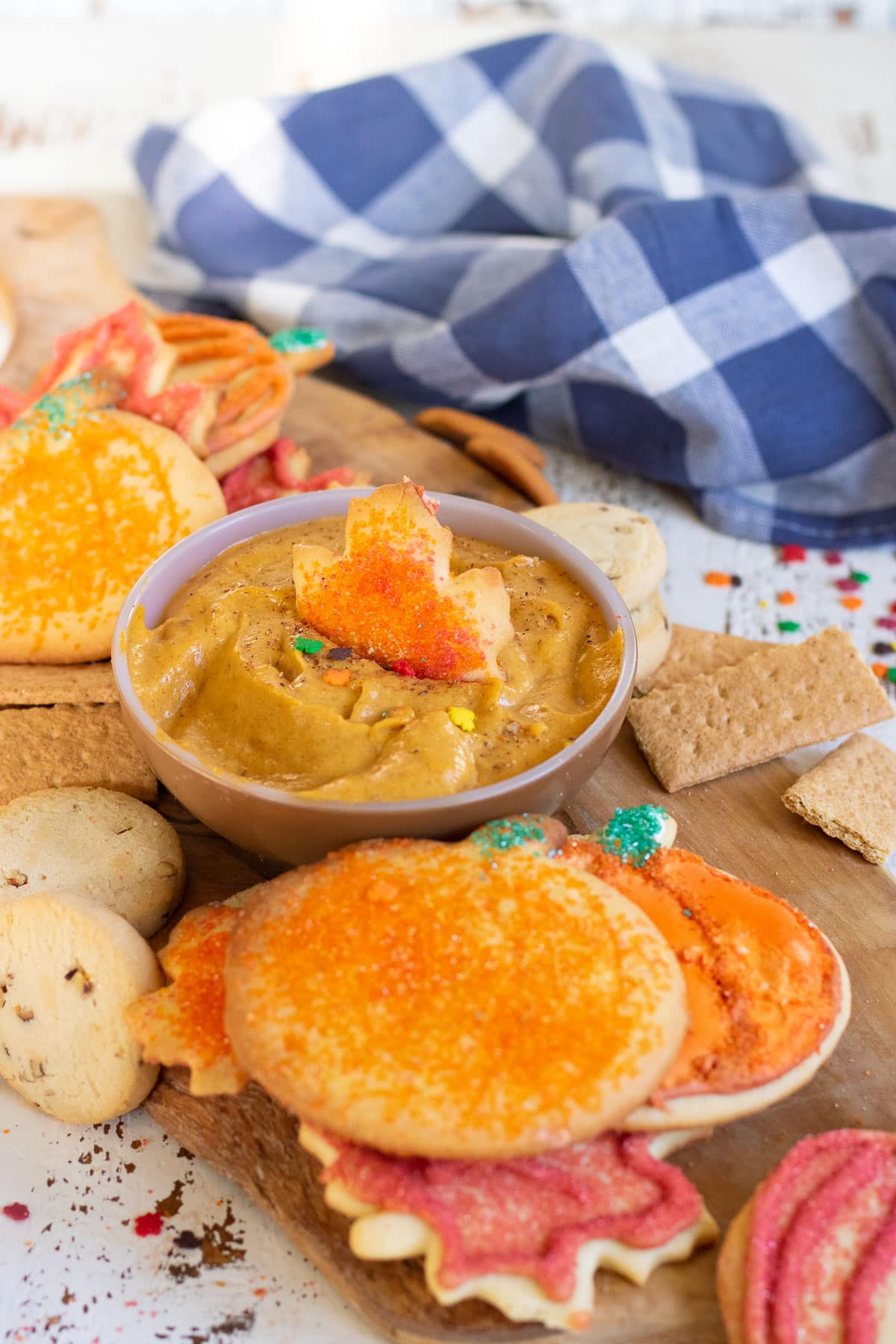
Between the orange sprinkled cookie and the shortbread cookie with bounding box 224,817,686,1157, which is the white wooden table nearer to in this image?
the shortbread cookie with bounding box 224,817,686,1157

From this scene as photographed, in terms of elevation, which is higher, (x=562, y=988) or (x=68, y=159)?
(x=68, y=159)

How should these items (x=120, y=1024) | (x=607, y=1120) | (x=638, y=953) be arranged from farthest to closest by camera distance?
(x=120, y=1024) → (x=638, y=953) → (x=607, y=1120)

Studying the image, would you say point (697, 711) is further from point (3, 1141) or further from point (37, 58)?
point (37, 58)

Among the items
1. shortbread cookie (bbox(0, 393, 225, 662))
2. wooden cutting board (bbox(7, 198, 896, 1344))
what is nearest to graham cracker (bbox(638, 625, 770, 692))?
wooden cutting board (bbox(7, 198, 896, 1344))

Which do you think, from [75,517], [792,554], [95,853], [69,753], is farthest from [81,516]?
[792,554]

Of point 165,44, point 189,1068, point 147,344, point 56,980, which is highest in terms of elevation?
point 165,44

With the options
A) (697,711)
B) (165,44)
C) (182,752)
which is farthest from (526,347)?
(165,44)

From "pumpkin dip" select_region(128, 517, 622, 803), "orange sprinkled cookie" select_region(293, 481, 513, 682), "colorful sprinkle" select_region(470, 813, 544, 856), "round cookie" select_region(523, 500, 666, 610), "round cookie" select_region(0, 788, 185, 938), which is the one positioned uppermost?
"orange sprinkled cookie" select_region(293, 481, 513, 682)

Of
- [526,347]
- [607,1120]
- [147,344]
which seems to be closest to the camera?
[607,1120]
